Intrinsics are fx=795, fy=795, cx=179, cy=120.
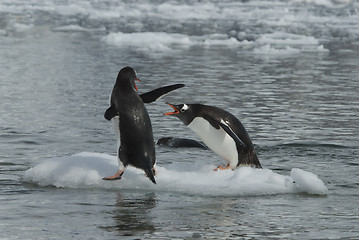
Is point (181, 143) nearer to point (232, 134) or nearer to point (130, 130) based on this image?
point (232, 134)

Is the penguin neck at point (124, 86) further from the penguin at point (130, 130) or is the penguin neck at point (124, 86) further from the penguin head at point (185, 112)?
the penguin head at point (185, 112)

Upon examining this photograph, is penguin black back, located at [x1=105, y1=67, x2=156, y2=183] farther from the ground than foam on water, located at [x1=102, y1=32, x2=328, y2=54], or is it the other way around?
penguin black back, located at [x1=105, y1=67, x2=156, y2=183]

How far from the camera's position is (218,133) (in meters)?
7.54

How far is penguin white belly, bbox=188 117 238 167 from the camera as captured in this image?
752 centimetres

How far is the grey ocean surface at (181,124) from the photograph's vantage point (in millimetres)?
5652

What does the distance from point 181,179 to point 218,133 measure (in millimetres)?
814

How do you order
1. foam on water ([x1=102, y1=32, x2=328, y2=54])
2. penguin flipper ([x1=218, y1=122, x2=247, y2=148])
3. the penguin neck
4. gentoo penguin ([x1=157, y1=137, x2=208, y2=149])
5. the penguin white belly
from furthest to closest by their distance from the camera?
foam on water ([x1=102, y1=32, x2=328, y2=54]), gentoo penguin ([x1=157, y1=137, x2=208, y2=149]), the penguin white belly, penguin flipper ([x1=218, y1=122, x2=247, y2=148]), the penguin neck

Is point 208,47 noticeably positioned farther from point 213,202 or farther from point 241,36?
point 213,202

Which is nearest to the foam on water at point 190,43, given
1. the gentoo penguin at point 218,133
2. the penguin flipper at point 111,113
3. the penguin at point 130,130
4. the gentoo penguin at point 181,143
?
the gentoo penguin at point 181,143

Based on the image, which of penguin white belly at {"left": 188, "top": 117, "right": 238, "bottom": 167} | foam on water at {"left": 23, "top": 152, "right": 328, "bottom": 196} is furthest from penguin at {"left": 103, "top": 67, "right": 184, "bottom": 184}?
penguin white belly at {"left": 188, "top": 117, "right": 238, "bottom": 167}

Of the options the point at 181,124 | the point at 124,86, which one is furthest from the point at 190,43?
the point at 124,86

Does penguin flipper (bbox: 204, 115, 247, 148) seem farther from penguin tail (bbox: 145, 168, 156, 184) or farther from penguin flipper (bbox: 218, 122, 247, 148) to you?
penguin tail (bbox: 145, 168, 156, 184)

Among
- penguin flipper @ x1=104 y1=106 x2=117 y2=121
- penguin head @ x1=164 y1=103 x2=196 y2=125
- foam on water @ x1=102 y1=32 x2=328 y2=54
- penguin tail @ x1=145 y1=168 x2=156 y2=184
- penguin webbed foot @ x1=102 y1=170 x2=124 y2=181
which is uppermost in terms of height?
penguin flipper @ x1=104 y1=106 x2=117 y2=121

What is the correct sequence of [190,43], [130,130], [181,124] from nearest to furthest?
[130,130], [181,124], [190,43]
